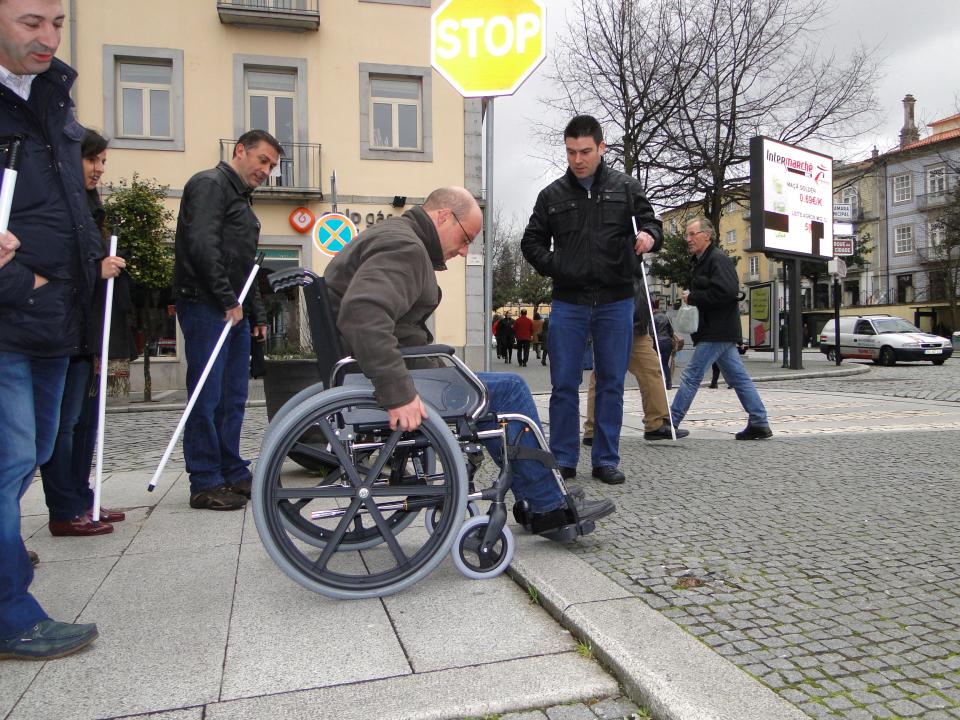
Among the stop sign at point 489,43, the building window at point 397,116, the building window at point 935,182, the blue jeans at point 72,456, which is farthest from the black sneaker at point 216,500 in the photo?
the building window at point 935,182

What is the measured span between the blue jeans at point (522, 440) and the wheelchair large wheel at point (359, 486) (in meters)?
0.33

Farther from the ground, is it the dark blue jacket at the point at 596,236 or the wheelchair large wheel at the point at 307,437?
the dark blue jacket at the point at 596,236

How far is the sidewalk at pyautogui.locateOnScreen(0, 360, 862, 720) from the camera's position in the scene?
1960mm

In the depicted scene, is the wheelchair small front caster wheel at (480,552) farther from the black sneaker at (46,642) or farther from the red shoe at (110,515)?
the red shoe at (110,515)

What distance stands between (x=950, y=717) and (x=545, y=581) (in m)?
1.25

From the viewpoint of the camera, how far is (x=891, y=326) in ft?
74.0

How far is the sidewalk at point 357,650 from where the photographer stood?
1960 millimetres

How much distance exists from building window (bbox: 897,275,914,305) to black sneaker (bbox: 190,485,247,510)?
5317 cm

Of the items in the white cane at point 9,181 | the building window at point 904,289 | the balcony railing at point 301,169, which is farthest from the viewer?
the building window at point 904,289

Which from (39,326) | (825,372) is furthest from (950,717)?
(825,372)

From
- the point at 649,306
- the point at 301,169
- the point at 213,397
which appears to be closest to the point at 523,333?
the point at 301,169

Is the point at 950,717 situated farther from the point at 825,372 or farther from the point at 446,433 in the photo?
the point at 825,372

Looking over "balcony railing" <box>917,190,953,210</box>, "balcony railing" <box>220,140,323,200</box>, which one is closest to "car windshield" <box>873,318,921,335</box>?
"balcony railing" <box>220,140,323,200</box>

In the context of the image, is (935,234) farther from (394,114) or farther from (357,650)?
(357,650)
